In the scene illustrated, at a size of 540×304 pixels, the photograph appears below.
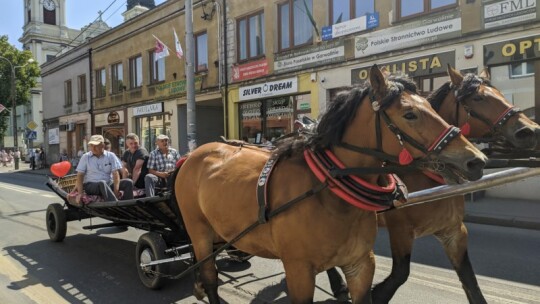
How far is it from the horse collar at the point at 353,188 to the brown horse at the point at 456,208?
2.66 feet

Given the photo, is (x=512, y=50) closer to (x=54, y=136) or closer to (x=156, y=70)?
(x=156, y=70)

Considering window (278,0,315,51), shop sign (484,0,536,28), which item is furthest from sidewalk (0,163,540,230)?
window (278,0,315,51)

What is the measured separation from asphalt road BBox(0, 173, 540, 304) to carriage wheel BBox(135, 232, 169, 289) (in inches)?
4.5

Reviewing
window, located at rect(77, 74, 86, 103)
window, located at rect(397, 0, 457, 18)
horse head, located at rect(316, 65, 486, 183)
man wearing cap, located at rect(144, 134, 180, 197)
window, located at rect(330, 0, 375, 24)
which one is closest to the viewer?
horse head, located at rect(316, 65, 486, 183)

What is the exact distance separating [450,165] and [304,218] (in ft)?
3.08

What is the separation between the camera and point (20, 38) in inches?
2552

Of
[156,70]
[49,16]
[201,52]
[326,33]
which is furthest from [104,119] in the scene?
[49,16]

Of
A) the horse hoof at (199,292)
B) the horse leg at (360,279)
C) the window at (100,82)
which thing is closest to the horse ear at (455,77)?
the horse leg at (360,279)

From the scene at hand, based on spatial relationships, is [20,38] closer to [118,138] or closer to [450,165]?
[118,138]

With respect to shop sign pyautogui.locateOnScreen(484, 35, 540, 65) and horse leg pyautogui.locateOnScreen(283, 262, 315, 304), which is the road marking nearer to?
horse leg pyautogui.locateOnScreen(283, 262, 315, 304)

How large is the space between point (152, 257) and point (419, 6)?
33.4 feet

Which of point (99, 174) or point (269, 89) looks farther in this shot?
point (269, 89)

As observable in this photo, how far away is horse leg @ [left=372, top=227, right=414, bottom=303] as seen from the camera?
3.46 m

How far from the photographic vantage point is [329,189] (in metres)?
2.69
